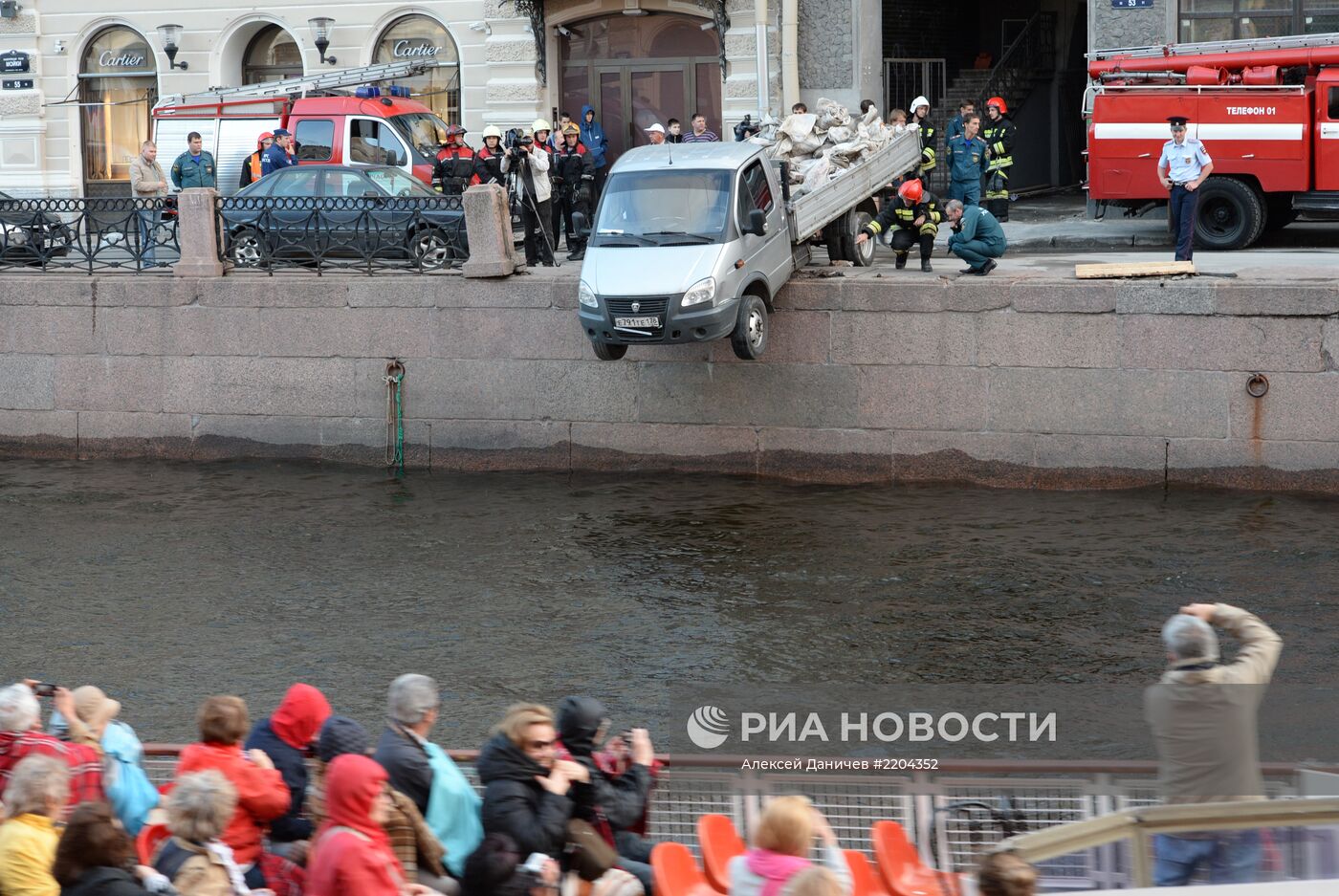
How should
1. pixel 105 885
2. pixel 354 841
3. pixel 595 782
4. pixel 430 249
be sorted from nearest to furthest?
pixel 105 885 < pixel 354 841 < pixel 595 782 < pixel 430 249

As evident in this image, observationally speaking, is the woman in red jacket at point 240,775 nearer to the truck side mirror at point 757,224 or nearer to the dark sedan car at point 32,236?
the truck side mirror at point 757,224

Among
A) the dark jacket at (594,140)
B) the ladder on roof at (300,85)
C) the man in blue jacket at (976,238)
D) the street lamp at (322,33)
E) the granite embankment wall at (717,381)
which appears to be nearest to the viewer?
the granite embankment wall at (717,381)

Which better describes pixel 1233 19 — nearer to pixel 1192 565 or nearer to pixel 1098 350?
pixel 1098 350

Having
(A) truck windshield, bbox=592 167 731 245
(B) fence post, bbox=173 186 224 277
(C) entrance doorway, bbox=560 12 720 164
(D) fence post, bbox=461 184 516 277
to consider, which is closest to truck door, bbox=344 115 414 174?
(B) fence post, bbox=173 186 224 277

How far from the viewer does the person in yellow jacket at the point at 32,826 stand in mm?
5418

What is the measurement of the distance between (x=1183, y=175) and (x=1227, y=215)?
2114 mm

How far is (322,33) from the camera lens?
1065 inches

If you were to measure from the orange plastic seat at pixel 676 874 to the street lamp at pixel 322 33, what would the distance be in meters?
23.2

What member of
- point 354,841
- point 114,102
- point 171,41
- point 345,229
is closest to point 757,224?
point 345,229

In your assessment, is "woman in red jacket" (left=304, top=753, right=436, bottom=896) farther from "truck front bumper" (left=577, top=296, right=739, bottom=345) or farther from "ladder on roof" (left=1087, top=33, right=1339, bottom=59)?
"ladder on roof" (left=1087, top=33, right=1339, bottom=59)

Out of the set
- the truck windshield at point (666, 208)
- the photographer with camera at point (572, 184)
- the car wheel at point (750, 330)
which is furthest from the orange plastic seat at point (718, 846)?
the photographer with camera at point (572, 184)

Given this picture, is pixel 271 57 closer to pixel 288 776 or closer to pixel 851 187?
pixel 851 187

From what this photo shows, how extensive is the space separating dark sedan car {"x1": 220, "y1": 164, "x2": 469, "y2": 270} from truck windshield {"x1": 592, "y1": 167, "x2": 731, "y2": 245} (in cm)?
226

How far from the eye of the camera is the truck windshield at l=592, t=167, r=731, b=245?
15023 mm
